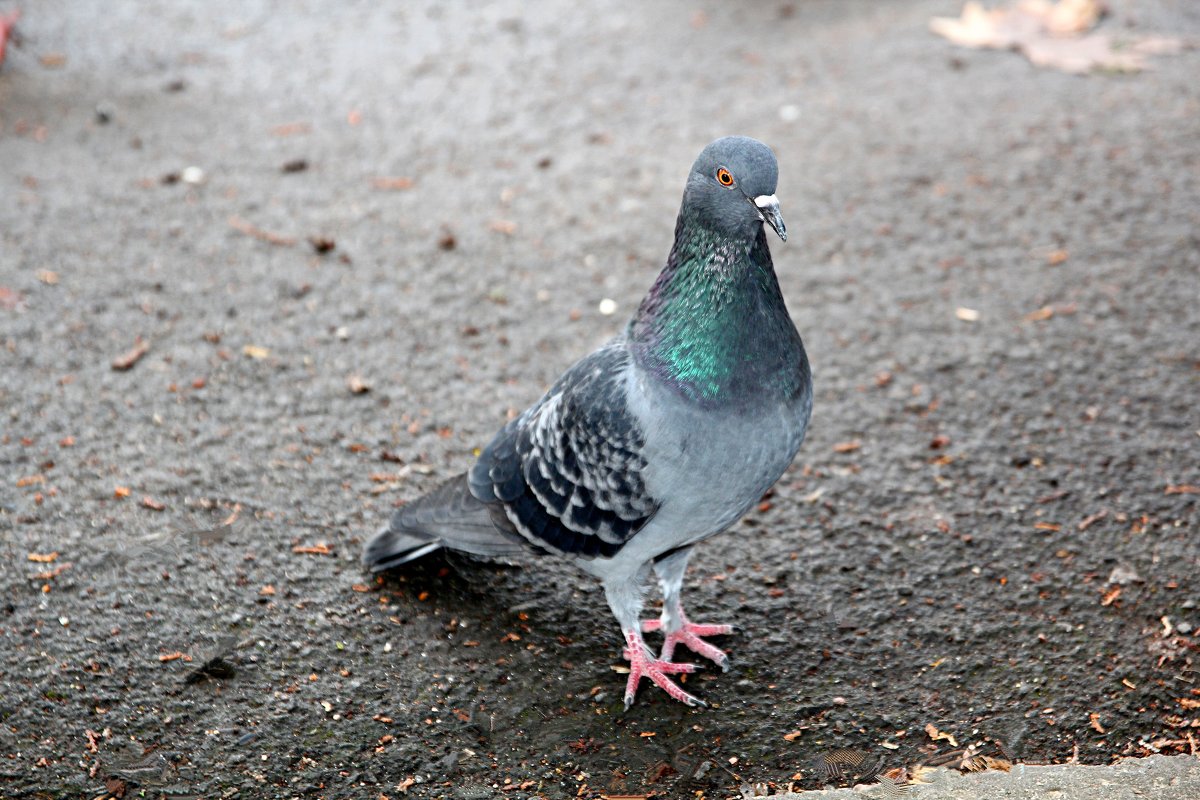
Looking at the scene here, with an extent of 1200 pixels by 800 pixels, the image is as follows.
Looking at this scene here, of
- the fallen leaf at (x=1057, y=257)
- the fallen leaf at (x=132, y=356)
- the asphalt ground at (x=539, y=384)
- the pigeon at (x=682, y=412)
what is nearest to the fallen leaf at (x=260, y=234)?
the asphalt ground at (x=539, y=384)

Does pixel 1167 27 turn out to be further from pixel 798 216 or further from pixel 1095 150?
pixel 798 216

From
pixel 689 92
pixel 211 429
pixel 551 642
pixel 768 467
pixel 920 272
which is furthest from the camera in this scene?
pixel 689 92

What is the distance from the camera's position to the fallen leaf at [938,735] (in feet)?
9.95

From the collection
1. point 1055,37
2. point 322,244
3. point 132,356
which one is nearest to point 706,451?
point 132,356

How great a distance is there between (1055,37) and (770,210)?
5.15 metres

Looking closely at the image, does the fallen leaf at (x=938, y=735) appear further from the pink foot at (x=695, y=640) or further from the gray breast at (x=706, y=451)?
the gray breast at (x=706, y=451)

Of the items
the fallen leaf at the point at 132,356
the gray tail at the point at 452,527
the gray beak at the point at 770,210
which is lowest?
the fallen leaf at the point at 132,356

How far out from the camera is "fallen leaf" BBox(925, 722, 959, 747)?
3.03m

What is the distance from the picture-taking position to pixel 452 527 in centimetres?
329

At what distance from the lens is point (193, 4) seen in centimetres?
778

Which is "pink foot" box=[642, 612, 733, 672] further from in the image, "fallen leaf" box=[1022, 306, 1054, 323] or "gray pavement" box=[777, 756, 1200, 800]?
"fallen leaf" box=[1022, 306, 1054, 323]

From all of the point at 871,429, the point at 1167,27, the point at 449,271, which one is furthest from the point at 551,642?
the point at 1167,27

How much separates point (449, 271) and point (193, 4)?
12.8 ft

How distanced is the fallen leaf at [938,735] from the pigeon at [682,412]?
632mm
